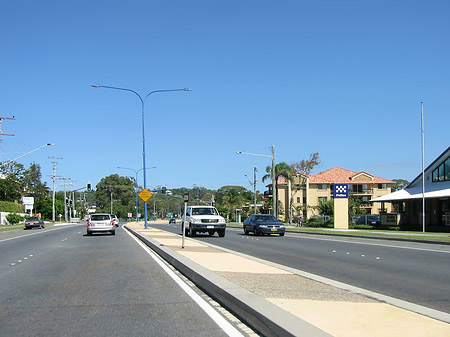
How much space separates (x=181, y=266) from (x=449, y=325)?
8144mm

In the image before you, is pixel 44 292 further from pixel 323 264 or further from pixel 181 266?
pixel 323 264

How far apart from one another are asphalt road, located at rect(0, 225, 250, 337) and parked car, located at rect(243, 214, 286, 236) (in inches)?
756

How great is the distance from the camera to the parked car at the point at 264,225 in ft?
110

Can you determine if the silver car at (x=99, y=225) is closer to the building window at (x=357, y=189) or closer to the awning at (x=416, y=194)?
the awning at (x=416, y=194)

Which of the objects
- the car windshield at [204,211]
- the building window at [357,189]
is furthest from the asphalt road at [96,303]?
the building window at [357,189]

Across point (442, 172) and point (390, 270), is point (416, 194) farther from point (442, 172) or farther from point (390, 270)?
point (390, 270)

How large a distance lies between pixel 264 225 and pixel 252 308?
2675 cm

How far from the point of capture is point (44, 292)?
1023 centimetres

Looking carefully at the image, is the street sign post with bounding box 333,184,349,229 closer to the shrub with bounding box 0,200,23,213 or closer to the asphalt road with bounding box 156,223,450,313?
the asphalt road with bounding box 156,223,450,313

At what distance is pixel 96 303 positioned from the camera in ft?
29.6

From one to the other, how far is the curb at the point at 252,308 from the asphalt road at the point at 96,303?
49 centimetres

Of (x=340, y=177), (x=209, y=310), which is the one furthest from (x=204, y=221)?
(x=340, y=177)

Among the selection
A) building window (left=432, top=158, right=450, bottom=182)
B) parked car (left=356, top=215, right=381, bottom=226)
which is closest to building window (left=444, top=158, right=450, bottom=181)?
building window (left=432, top=158, right=450, bottom=182)

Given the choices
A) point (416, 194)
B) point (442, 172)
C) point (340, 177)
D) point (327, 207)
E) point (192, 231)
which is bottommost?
point (192, 231)
